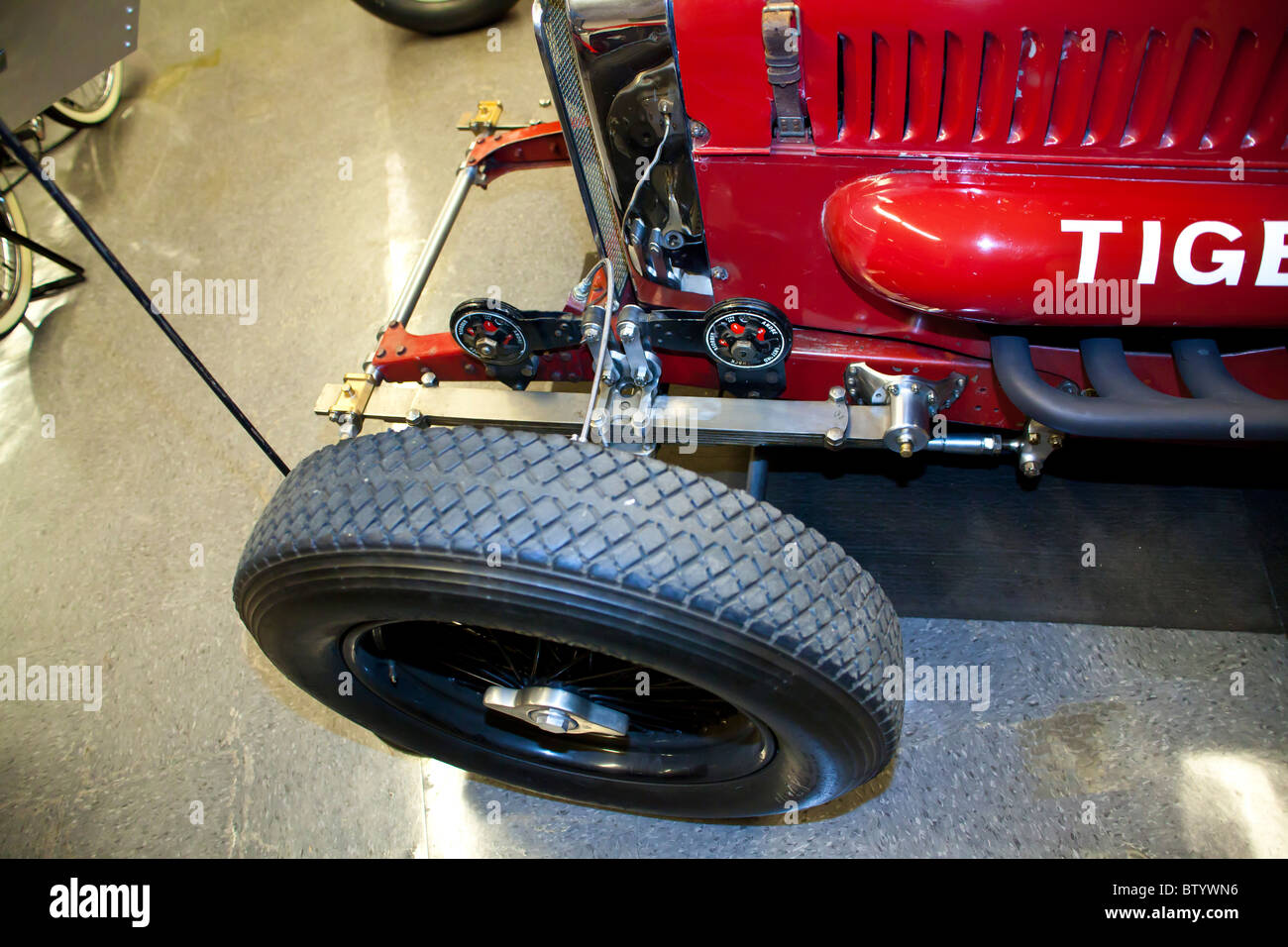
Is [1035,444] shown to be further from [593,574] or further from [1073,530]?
[593,574]

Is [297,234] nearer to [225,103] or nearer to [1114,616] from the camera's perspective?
[225,103]

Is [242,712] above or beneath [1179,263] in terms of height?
beneath

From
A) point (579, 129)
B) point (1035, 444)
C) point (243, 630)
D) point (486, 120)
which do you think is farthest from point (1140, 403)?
point (243, 630)

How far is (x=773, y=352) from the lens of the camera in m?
1.61

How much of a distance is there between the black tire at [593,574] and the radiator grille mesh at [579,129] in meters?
0.53

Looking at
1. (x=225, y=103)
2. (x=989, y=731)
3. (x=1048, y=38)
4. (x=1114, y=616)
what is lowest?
(x=989, y=731)

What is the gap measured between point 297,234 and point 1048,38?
2.38 metres

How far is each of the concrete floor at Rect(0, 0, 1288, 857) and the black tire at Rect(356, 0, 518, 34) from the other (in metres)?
0.08

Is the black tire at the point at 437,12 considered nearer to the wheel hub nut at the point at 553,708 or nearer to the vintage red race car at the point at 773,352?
the vintage red race car at the point at 773,352

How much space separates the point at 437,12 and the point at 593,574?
2904 millimetres

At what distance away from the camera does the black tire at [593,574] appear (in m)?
1.18

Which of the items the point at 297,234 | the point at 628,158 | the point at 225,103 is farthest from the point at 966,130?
the point at 225,103

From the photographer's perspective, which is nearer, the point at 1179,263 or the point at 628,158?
the point at 1179,263
